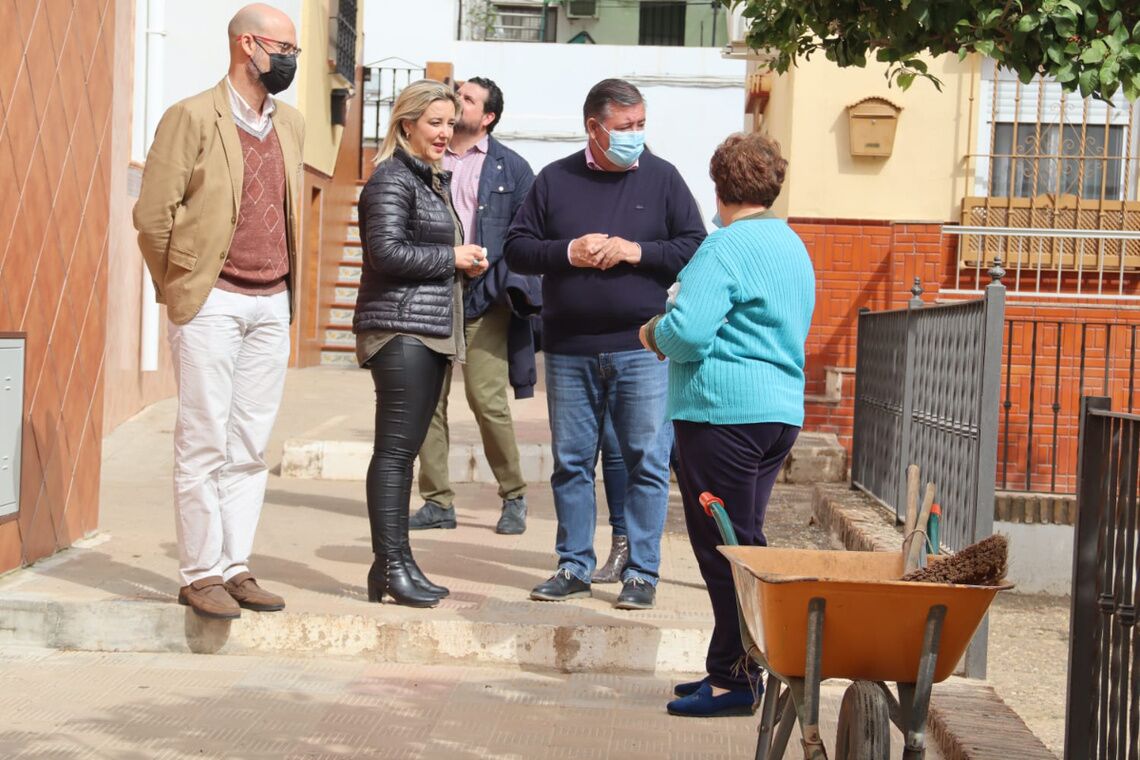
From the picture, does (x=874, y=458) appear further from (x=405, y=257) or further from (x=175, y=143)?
(x=175, y=143)

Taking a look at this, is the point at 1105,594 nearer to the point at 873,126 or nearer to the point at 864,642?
the point at 864,642

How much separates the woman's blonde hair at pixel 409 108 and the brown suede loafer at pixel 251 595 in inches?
65.0

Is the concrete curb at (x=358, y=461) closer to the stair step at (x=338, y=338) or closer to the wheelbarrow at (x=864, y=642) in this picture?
the wheelbarrow at (x=864, y=642)

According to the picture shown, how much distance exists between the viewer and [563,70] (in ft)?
92.3

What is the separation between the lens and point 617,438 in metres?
6.06

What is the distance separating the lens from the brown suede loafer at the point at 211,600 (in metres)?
5.53

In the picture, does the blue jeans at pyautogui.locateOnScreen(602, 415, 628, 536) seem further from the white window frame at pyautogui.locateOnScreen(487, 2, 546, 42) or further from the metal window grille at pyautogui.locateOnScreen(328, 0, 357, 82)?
the white window frame at pyautogui.locateOnScreen(487, 2, 546, 42)

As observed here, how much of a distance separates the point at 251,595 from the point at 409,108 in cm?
191

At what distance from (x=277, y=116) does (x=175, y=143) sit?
1.81 feet

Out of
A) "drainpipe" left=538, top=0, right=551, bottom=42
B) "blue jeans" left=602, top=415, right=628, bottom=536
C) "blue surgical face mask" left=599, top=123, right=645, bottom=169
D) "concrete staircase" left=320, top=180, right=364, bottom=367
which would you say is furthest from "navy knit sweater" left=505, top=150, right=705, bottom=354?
"drainpipe" left=538, top=0, right=551, bottom=42

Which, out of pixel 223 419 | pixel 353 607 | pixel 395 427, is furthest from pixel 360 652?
pixel 223 419

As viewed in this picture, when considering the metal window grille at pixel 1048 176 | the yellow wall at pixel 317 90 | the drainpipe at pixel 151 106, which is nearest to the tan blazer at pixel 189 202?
the drainpipe at pixel 151 106

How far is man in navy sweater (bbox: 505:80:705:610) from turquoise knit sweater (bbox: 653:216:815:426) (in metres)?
1.00

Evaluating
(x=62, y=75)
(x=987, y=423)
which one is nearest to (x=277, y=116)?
(x=62, y=75)
